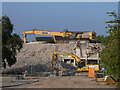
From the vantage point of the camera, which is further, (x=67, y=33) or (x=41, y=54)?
(x=67, y=33)

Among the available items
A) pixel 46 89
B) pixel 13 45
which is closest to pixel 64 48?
pixel 13 45

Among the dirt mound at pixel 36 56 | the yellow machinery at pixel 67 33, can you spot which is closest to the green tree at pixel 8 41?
the dirt mound at pixel 36 56

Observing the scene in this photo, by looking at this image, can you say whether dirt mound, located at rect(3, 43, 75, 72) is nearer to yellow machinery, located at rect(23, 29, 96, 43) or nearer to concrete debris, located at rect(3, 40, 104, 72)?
concrete debris, located at rect(3, 40, 104, 72)

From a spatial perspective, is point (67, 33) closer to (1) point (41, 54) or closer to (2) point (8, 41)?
(1) point (41, 54)

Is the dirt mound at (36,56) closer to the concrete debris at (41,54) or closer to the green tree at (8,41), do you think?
the concrete debris at (41,54)

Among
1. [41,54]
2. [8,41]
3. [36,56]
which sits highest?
[8,41]

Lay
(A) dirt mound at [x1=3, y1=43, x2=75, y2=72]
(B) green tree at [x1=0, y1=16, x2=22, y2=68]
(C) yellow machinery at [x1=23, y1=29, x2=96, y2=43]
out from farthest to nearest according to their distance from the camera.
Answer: (C) yellow machinery at [x1=23, y1=29, x2=96, y2=43], (A) dirt mound at [x1=3, y1=43, x2=75, y2=72], (B) green tree at [x1=0, y1=16, x2=22, y2=68]

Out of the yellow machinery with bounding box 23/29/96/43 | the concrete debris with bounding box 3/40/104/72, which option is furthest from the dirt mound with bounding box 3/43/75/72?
the yellow machinery with bounding box 23/29/96/43

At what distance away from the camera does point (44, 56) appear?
53.6 metres

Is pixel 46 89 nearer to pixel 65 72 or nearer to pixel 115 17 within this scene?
pixel 115 17

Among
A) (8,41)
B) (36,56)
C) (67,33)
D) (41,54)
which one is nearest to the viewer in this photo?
(8,41)

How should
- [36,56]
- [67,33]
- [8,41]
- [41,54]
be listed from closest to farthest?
[8,41], [36,56], [41,54], [67,33]

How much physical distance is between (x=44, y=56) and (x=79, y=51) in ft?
28.4

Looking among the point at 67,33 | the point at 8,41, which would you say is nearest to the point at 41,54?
the point at 67,33
